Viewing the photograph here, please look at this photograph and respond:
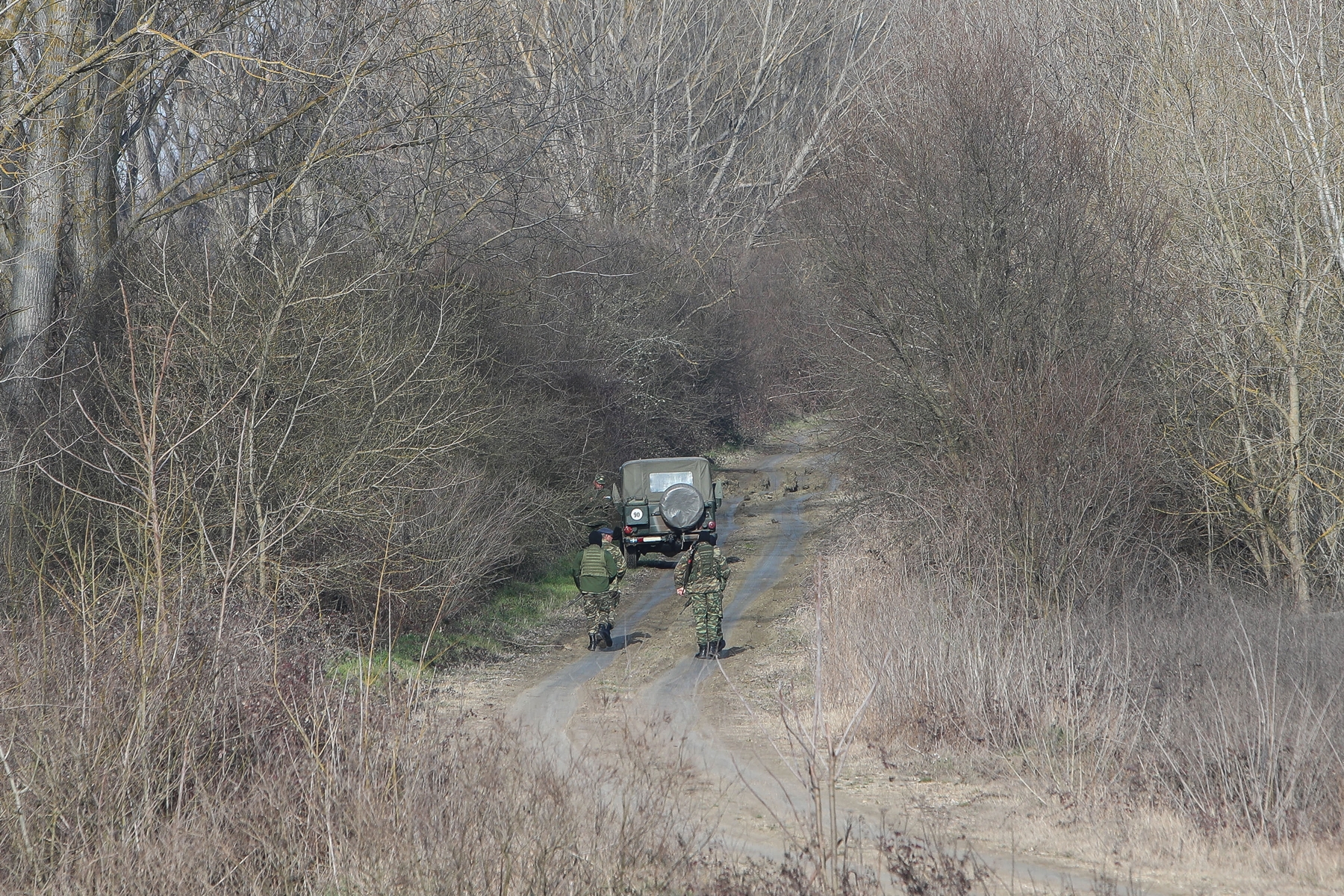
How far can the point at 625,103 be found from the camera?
108 feet

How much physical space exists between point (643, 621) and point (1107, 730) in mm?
9317

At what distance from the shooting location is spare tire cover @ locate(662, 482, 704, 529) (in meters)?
20.1

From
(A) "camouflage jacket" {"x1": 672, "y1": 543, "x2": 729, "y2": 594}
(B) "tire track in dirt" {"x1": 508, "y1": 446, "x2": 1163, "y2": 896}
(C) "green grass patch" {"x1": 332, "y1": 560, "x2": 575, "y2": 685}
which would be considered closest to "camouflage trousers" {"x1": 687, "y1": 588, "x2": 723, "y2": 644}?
(A) "camouflage jacket" {"x1": 672, "y1": 543, "x2": 729, "y2": 594}

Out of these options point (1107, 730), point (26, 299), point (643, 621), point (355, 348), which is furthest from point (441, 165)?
point (1107, 730)

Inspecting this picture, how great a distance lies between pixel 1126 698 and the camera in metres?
8.23

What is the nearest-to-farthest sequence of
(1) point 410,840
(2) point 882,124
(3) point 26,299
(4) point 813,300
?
1. (1) point 410,840
2. (3) point 26,299
3. (2) point 882,124
4. (4) point 813,300

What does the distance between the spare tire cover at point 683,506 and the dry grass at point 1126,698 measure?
756cm

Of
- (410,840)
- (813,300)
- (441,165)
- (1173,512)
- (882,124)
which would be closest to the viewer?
(410,840)

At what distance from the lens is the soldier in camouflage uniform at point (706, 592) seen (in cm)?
1352

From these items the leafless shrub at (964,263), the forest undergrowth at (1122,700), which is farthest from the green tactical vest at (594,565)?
the leafless shrub at (964,263)

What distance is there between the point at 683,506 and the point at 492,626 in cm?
517

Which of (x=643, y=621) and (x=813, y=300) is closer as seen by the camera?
(x=643, y=621)

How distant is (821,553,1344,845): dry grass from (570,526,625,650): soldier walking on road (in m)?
3.09

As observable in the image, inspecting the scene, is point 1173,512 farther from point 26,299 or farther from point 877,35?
point 877,35
